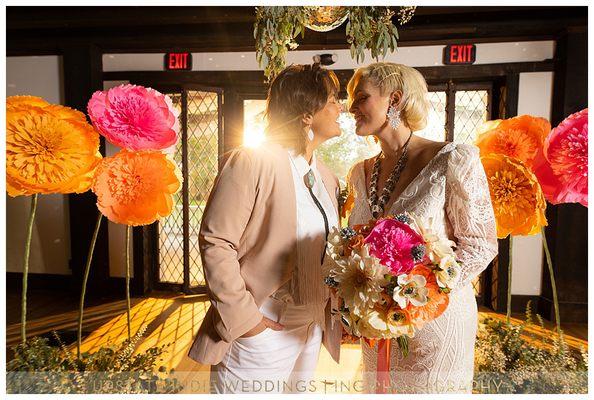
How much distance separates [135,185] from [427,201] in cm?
105

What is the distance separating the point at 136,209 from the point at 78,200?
3517mm

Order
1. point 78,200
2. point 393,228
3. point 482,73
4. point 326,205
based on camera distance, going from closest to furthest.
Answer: point 393,228
point 326,205
point 482,73
point 78,200

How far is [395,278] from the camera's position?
3.34ft

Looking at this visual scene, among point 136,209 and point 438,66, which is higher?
point 438,66

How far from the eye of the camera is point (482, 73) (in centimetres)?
402

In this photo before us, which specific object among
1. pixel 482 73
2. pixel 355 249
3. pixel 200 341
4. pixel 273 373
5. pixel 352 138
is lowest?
pixel 273 373

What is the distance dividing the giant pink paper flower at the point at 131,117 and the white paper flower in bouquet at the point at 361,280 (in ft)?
2.72

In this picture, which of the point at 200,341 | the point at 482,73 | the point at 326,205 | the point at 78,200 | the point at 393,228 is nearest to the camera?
the point at 393,228

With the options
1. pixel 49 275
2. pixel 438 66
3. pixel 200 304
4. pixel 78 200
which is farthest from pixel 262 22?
pixel 49 275

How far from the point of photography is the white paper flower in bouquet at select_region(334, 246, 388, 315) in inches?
40.0

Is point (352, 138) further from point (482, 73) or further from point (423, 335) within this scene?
point (423, 335)

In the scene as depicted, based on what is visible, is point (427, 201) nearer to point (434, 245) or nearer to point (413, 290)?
point (434, 245)

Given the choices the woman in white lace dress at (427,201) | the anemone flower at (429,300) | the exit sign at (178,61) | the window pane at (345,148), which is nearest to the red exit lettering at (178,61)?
the exit sign at (178,61)

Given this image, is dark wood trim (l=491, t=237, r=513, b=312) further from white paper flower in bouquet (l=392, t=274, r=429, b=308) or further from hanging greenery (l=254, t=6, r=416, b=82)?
white paper flower in bouquet (l=392, t=274, r=429, b=308)
